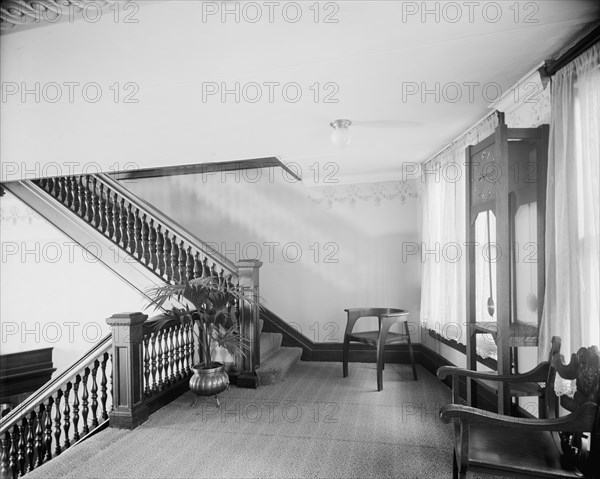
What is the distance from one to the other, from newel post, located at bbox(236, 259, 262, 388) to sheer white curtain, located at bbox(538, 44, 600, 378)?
107 inches

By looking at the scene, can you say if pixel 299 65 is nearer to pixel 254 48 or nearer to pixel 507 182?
pixel 254 48

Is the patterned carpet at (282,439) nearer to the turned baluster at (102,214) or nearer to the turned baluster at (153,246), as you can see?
the turned baluster at (153,246)

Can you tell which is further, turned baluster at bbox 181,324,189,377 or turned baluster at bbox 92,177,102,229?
turned baluster at bbox 92,177,102,229

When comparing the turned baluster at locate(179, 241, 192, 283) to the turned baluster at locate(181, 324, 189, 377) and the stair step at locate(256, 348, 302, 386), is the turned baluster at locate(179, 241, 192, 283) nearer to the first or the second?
the turned baluster at locate(181, 324, 189, 377)

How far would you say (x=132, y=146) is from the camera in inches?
166

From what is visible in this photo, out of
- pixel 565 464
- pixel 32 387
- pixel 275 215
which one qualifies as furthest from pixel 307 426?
pixel 32 387

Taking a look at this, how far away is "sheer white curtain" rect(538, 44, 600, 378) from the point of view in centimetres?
196

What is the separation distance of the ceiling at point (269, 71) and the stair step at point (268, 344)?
250 centimetres

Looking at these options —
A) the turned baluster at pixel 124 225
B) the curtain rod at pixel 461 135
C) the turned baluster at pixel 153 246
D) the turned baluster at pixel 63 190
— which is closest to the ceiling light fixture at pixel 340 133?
the curtain rod at pixel 461 135

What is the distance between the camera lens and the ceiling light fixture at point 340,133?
334cm

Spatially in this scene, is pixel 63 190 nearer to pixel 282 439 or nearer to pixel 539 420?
pixel 282 439

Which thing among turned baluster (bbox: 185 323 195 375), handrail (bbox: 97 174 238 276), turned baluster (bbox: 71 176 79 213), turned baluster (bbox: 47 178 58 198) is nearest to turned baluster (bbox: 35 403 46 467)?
turned baluster (bbox: 185 323 195 375)

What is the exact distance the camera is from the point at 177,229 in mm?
4984

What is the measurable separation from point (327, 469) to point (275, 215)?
149 inches
